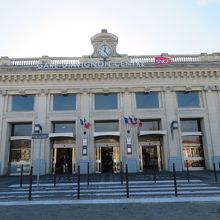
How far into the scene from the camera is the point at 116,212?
22.1 ft

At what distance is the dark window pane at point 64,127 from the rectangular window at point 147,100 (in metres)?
6.53

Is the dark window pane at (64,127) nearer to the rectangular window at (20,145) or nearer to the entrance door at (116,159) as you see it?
the rectangular window at (20,145)

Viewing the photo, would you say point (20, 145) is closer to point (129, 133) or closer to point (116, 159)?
point (116, 159)

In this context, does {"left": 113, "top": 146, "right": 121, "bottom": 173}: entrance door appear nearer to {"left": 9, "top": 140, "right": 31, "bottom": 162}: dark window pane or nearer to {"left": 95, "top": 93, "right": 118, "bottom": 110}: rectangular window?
{"left": 95, "top": 93, "right": 118, "bottom": 110}: rectangular window

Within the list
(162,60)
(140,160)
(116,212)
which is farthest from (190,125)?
(116,212)

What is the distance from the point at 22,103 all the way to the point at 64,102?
3.99m

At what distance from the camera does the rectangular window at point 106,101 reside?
22438 millimetres

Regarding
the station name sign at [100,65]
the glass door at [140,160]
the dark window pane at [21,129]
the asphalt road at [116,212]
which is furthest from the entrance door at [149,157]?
the asphalt road at [116,212]

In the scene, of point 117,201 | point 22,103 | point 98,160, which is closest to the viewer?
point 117,201

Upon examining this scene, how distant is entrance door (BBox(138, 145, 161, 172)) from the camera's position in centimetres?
2172

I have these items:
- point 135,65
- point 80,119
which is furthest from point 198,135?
point 80,119

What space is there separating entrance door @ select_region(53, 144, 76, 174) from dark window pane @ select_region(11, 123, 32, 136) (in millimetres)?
2925

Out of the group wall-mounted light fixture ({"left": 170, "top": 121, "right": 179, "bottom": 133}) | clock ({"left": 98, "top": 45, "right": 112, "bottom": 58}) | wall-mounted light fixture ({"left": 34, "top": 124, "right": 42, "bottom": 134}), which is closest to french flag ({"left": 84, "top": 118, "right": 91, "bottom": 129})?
wall-mounted light fixture ({"left": 34, "top": 124, "right": 42, "bottom": 134})

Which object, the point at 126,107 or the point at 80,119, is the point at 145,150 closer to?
the point at 126,107
